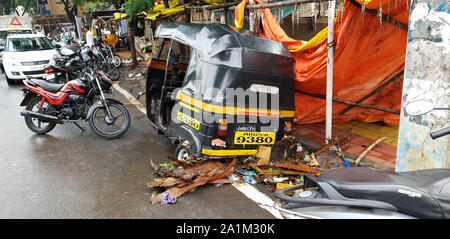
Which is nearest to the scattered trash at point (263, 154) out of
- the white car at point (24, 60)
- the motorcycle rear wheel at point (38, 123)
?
the motorcycle rear wheel at point (38, 123)

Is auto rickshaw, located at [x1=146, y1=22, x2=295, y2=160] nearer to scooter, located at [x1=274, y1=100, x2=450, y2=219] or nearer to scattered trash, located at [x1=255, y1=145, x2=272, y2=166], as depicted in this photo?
scattered trash, located at [x1=255, y1=145, x2=272, y2=166]

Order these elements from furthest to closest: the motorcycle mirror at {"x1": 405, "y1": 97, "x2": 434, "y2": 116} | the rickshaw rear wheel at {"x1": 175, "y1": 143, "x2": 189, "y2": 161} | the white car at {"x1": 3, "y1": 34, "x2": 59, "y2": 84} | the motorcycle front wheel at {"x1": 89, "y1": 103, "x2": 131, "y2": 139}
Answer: the white car at {"x1": 3, "y1": 34, "x2": 59, "y2": 84}, the motorcycle front wheel at {"x1": 89, "y1": 103, "x2": 131, "y2": 139}, the rickshaw rear wheel at {"x1": 175, "y1": 143, "x2": 189, "y2": 161}, the motorcycle mirror at {"x1": 405, "y1": 97, "x2": 434, "y2": 116}

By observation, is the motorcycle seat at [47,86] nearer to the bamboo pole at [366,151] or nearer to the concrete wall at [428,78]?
the bamboo pole at [366,151]

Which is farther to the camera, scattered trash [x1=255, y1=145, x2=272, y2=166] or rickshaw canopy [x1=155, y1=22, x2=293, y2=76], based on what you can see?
scattered trash [x1=255, y1=145, x2=272, y2=166]

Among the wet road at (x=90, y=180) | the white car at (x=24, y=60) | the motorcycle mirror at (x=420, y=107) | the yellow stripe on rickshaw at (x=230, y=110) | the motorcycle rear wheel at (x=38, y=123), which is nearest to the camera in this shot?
the motorcycle mirror at (x=420, y=107)

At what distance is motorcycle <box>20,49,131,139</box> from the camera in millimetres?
5883

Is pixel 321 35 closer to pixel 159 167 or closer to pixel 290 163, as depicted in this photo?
pixel 290 163

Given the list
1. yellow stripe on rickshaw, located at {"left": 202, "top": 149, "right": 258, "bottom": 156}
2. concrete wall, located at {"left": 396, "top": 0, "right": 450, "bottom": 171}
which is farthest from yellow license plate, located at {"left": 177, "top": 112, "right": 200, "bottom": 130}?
concrete wall, located at {"left": 396, "top": 0, "right": 450, "bottom": 171}

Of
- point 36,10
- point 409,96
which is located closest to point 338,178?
point 409,96

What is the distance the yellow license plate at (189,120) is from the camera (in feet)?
13.5

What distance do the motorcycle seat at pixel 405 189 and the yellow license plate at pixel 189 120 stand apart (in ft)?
7.47

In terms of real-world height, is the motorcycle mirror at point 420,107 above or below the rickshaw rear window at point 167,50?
below

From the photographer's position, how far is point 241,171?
4.43 meters

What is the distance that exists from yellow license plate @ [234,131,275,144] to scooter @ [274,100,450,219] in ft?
6.84
